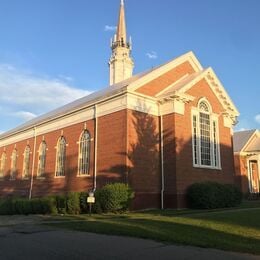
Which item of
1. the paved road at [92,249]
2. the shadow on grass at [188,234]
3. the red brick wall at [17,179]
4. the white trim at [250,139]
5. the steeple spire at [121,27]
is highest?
the steeple spire at [121,27]

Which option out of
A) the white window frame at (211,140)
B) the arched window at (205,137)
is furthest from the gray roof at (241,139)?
the arched window at (205,137)

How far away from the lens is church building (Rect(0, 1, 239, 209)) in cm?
2380

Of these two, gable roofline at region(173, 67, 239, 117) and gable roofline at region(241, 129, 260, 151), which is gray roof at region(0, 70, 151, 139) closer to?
gable roofline at region(173, 67, 239, 117)

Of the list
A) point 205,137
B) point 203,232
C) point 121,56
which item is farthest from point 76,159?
point 121,56

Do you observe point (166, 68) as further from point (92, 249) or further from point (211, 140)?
point (92, 249)

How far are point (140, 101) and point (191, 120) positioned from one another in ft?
12.5

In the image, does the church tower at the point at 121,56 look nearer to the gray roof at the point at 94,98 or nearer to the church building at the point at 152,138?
the gray roof at the point at 94,98

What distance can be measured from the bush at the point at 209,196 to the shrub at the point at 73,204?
23.2 ft

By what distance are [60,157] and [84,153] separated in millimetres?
4179

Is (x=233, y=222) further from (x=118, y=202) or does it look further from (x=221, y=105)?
(x=221, y=105)

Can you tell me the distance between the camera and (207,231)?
12117mm

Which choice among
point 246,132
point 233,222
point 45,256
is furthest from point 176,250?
point 246,132

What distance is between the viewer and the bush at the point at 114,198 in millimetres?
20750

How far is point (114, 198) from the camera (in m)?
20.7
